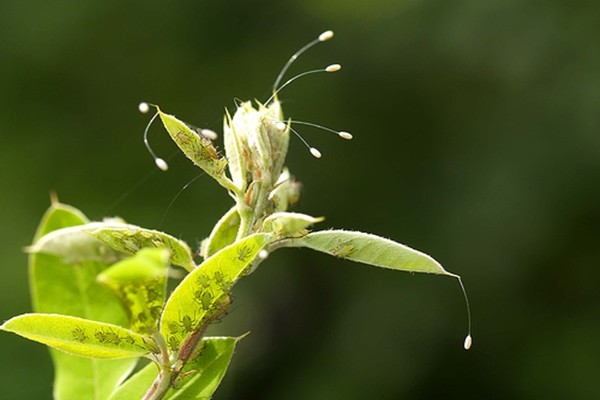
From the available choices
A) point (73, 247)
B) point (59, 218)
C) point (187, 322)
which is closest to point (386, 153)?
point (59, 218)

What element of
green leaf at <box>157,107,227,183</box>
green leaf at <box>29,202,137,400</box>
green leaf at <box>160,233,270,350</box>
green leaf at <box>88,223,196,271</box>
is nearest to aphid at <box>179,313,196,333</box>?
green leaf at <box>160,233,270,350</box>

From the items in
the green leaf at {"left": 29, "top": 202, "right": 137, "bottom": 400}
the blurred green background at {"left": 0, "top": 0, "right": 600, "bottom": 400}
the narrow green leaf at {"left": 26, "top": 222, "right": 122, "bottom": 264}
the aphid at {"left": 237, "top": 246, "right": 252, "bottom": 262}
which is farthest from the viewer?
the blurred green background at {"left": 0, "top": 0, "right": 600, "bottom": 400}

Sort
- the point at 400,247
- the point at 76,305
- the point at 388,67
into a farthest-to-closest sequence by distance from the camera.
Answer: the point at 388,67 < the point at 76,305 < the point at 400,247

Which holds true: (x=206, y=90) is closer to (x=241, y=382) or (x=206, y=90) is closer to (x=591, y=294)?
(x=241, y=382)

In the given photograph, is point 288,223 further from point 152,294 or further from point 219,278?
point 152,294

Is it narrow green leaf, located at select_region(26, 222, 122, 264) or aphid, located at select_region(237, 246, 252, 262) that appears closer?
aphid, located at select_region(237, 246, 252, 262)

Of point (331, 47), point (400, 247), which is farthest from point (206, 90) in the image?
point (400, 247)

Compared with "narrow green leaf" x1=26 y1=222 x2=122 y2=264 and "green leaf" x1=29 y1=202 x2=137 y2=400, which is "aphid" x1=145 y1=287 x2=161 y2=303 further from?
"green leaf" x1=29 y1=202 x2=137 y2=400

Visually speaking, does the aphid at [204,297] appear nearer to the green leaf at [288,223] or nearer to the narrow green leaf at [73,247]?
the green leaf at [288,223]
